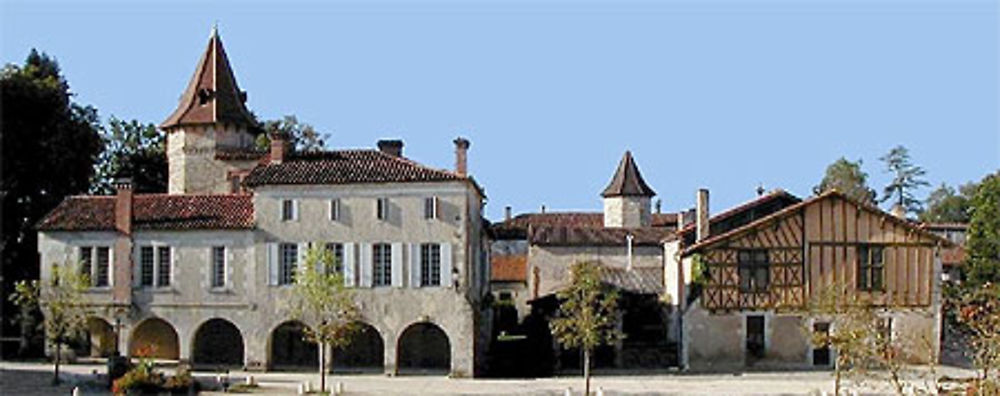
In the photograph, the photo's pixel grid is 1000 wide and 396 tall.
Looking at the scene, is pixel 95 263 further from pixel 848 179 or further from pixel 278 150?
pixel 848 179

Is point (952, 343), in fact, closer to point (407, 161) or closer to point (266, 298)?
point (407, 161)

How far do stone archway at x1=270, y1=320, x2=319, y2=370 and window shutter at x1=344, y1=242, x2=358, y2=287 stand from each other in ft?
8.73

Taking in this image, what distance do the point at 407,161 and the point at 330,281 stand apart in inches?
239

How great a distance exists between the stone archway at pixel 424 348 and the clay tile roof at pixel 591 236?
1610 centimetres

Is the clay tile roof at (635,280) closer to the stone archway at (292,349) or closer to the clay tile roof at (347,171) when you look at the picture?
the clay tile roof at (347,171)

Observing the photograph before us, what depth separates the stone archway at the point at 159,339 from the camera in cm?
4069

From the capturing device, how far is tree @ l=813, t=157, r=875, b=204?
79688 mm

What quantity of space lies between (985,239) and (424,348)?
1089 inches

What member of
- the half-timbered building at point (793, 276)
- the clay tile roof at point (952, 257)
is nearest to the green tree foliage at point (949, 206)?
the clay tile roof at point (952, 257)

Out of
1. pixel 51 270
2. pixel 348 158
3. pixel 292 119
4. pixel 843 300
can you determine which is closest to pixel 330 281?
pixel 348 158

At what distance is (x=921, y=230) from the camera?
133ft

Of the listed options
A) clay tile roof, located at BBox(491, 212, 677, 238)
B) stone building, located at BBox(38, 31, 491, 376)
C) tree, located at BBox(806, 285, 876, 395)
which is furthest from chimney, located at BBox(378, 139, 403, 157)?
clay tile roof, located at BBox(491, 212, 677, 238)

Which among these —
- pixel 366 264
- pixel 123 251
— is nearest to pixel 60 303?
pixel 123 251

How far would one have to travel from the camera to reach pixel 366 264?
3803 centimetres
